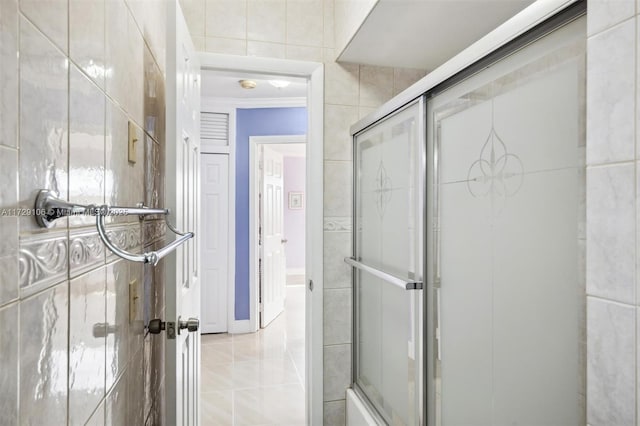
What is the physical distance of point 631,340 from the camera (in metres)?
0.60

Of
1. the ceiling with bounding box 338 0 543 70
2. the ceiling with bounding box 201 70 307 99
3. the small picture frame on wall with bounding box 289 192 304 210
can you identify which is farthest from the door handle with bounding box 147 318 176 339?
the small picture frame on wall with bounding box 289 192 304 210

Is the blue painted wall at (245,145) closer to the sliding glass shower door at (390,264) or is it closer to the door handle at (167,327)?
the sliding glass shower door at (390,264)

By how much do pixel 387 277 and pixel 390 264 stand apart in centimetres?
10

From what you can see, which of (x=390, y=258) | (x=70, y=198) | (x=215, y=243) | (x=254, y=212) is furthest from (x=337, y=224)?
(x=215, y=243)

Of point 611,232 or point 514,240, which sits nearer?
point 611,232

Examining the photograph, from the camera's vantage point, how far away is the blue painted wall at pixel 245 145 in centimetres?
406

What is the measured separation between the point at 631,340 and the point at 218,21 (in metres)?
2.03

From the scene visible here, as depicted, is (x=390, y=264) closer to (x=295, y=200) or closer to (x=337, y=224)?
(x=337, y=224)

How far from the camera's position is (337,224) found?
2049mm

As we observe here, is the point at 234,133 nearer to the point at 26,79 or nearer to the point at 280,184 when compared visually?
the point at 280,184

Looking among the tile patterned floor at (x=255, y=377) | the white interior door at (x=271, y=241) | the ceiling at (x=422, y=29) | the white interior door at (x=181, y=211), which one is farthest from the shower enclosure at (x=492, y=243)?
the white interior door at (x=271, y=241)

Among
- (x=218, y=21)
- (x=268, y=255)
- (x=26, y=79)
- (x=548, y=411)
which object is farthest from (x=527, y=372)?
(x=268, y=255)

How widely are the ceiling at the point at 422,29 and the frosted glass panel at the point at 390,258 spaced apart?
39cm

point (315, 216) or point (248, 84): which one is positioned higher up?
point (248, 84)
